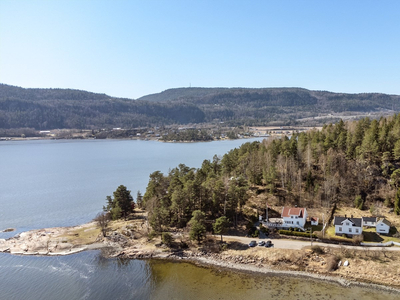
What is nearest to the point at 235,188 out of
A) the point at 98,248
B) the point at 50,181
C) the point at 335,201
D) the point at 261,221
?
the point at 261,221

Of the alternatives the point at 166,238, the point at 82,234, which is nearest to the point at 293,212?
the point at 166,238

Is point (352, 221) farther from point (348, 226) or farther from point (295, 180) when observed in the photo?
point (295, 180)

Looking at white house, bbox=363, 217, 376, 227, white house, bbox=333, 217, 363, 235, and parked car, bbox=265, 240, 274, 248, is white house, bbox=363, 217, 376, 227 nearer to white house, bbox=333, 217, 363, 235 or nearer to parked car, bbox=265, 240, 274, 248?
white house, bbox=333, 217, 363, 235

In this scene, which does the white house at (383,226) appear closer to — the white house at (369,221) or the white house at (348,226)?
the white house at (369,221)

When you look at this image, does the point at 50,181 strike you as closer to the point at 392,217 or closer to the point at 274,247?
the point at 274,247

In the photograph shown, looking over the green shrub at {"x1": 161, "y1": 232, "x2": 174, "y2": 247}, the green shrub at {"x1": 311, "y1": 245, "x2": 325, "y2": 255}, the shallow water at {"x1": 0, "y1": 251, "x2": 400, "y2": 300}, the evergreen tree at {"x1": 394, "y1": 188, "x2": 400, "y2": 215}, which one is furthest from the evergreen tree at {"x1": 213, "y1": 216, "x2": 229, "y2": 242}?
the evergreen tree at {"x1": 394, "y1": 188, "x2": 400, "y2": 215}

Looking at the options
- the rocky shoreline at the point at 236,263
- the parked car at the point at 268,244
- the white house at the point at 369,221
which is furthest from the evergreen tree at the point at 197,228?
the white house at the point at 369,221

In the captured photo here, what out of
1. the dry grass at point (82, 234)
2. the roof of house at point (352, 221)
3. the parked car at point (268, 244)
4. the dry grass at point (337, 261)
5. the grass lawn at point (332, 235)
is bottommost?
the dry grass at point (82, 234)

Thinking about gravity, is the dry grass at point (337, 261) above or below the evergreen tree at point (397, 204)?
below
